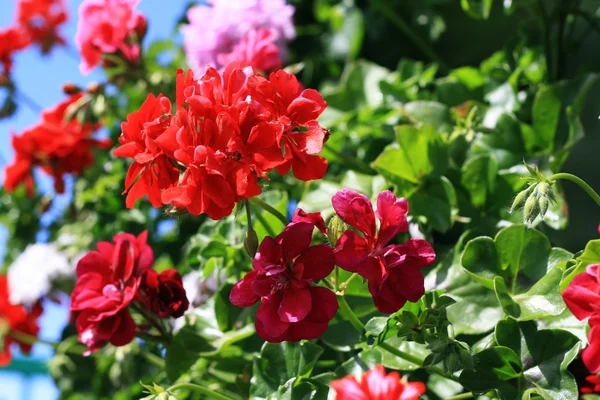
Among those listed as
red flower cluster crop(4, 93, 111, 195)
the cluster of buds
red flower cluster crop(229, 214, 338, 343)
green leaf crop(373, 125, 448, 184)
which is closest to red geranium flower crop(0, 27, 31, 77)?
red flower cluster crop(4, 93, 111, 195)

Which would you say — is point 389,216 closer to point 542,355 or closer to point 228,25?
point 542,355

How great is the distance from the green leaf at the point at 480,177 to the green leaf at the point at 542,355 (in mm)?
286

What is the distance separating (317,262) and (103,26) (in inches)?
36.3

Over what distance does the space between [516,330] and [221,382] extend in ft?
1.54

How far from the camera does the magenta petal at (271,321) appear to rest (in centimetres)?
76

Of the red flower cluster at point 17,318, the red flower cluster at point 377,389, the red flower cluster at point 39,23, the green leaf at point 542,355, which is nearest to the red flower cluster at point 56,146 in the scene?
the red flower cluster at point 17,318

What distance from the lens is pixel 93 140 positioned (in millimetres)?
1735

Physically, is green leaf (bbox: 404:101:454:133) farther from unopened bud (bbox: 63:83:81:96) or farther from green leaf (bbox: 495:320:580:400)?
unopened bud (bbox: 63:83:81:96)

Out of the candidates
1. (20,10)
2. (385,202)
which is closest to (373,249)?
(385,202)

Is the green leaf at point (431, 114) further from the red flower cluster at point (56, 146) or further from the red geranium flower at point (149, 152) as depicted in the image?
the red flower cluster at point (56, 146)

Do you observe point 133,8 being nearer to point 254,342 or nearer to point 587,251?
point 254,342

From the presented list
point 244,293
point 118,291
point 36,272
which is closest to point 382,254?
point 244,293

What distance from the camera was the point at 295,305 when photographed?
0.76 meters

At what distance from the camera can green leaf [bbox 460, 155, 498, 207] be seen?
1.14 m
